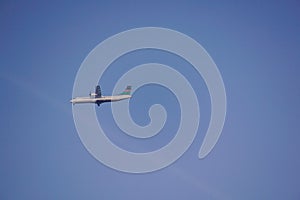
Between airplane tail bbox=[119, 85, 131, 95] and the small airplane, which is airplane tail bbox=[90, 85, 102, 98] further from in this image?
airplane tail bbox=[119, 85, 131, 95]

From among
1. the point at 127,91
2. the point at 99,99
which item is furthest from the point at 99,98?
the point at 127,91

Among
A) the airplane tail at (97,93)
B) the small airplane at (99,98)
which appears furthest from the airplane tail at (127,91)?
the airplane tail at (97,93)

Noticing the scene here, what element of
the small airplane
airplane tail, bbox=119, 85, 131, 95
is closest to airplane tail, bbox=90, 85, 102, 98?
the small airplane

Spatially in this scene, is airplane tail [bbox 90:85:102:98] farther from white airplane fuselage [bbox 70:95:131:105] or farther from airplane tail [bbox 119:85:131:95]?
airplane tail [bbox 119:85:131:95]

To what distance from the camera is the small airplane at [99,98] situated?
2.41m

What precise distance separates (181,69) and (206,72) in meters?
0.19

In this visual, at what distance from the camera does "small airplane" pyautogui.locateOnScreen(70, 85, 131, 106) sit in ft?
7.92

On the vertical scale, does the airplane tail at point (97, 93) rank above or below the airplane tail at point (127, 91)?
below

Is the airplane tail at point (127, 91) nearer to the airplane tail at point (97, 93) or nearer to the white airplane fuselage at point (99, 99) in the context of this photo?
the white airplane fuselage at point (99, 99)

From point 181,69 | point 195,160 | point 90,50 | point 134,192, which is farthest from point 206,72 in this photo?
point 134,192

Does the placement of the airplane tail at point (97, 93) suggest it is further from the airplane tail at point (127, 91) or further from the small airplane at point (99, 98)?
the airplane tail at point (127, 91)

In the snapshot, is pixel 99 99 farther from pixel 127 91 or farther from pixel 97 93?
pixel 127 91

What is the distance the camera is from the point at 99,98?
95.5 inches

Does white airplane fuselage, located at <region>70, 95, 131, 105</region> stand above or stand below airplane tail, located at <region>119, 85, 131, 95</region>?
below
